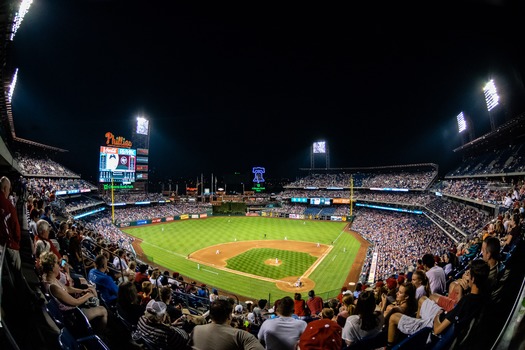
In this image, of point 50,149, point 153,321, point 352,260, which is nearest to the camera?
point 153,321

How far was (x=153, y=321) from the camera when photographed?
3551 millimetres

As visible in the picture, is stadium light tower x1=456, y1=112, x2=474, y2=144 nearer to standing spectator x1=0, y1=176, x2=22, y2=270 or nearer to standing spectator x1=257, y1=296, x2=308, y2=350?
standing spectator x1=257, y1=296, x2=308, y2=350

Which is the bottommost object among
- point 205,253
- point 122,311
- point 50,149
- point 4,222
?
point 205,253

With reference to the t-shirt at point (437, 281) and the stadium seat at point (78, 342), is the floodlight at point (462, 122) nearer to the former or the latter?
the t-shirt at point (437, 281)

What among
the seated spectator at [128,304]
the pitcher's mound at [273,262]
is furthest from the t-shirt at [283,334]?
the pitcher's mound at [273,262]

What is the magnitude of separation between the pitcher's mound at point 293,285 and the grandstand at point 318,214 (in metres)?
3.02

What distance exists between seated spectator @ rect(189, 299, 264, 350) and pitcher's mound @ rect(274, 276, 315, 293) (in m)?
20.2

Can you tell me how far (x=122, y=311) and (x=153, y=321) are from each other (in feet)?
3.26

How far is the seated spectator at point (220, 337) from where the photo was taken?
288cm

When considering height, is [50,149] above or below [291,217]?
above

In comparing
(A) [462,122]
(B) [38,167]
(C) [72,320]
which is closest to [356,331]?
(C) [72,320]

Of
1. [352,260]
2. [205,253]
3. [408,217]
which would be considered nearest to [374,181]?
[408,217]

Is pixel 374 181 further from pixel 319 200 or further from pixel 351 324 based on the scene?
pixel 351 324

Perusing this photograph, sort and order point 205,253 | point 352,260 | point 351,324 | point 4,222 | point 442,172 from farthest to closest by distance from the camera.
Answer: point 442,172 → point 205,253 → point 352,260 → point 4,222 → point 351,324
